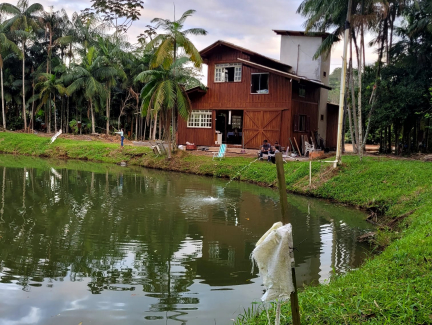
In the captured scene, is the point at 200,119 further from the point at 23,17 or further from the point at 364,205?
the point at 23,17

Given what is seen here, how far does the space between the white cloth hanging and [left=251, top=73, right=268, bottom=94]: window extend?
19472 mm

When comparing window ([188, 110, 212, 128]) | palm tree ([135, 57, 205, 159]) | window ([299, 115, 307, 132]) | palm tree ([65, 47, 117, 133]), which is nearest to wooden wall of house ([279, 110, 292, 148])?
window ([299, 115, 307, 132])

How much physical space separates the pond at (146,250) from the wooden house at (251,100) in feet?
25.7

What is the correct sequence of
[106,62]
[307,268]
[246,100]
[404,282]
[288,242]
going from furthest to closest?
[106,62], [246,100], [307,268], [404,282], [288,242]

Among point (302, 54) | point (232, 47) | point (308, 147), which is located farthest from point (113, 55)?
point (308, 147)

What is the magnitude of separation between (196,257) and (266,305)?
273 centimetres

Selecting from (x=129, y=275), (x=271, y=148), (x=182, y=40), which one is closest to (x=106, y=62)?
(x=182, y=40)

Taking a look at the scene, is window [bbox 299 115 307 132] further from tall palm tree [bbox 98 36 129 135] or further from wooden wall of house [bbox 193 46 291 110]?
tall palm tree [bbox 98 36 129 135]

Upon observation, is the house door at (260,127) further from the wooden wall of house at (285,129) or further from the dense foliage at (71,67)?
the dense foliage at (71,67)

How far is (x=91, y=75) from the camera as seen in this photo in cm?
3066

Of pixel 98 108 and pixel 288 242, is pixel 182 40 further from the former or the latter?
Result: pixel 288 242

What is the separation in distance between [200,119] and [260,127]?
4051 mm

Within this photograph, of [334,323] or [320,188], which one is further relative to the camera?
[320,188]

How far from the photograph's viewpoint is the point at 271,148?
19859 mm
